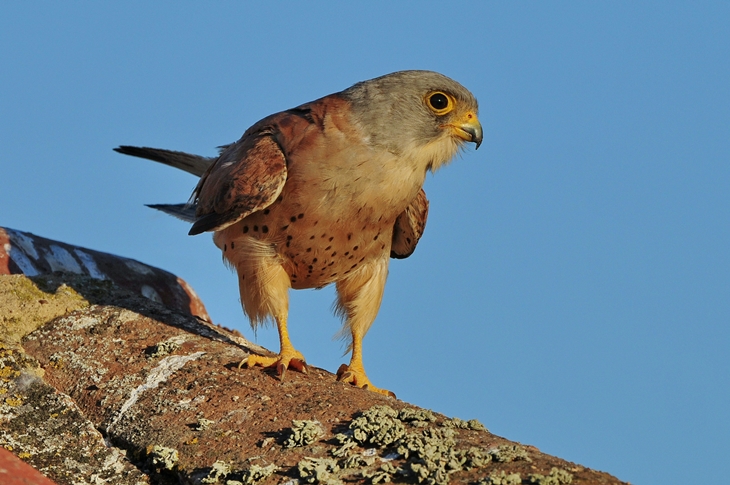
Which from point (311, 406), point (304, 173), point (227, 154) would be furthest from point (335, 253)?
point (311, 406)

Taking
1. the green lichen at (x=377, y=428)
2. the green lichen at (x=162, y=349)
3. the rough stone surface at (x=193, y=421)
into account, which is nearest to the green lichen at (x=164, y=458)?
the rough stone surface at (x=193, y=421)

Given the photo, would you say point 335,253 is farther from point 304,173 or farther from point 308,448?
point 308,448

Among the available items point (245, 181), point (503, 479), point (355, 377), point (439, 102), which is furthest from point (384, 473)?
point (439, 102)

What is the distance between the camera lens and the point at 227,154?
502cm

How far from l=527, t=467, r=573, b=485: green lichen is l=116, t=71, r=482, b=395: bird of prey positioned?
2098mm

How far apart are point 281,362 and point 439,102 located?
168 centimetres

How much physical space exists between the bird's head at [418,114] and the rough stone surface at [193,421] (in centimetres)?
128

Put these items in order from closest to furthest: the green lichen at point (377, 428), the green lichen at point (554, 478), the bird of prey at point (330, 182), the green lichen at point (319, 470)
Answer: the green lichen at point (554, 478) < the green lichen at point (319, 470) < the green lichen at point (377, 428) < the bird of prey at point (330, 182)

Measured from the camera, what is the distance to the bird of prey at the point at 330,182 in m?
4.36

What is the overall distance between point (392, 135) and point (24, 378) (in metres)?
2.14

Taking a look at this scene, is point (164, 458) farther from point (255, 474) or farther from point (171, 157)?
point (171, 157)

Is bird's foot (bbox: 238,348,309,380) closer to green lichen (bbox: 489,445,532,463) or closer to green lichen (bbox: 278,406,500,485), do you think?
green lichen (bbox: 278,406,500,485)

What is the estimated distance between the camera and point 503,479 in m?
2.35

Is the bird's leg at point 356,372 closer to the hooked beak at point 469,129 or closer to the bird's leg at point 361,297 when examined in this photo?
the bird's leg at point 361,297
